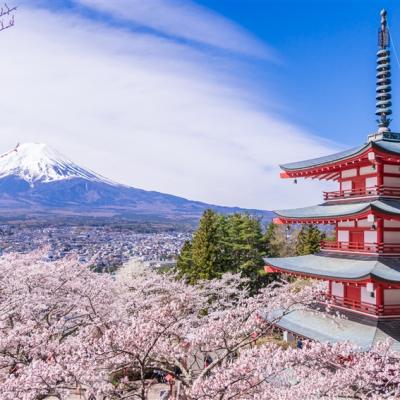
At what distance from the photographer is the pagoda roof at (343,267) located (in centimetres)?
1162

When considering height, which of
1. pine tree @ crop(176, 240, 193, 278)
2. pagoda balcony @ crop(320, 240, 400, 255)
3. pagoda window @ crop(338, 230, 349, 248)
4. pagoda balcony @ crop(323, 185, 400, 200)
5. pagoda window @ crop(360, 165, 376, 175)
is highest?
pagoda window @ crop(360, 165, 376, 175)

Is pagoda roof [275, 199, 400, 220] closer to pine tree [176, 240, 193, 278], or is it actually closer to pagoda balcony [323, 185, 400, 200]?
pagoda balcony [323, 185, 400, 200]

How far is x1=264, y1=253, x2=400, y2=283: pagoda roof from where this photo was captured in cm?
1162

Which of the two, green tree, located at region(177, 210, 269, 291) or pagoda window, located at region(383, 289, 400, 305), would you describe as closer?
pagoda window, located at region(383, 289, 400, 305)

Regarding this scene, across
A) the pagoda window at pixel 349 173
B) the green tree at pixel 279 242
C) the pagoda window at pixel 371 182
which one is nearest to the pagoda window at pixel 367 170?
the pagoda window at pixel 371 182

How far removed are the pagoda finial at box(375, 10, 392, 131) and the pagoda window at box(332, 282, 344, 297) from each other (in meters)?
5.69

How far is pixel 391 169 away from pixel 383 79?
400 centimetres

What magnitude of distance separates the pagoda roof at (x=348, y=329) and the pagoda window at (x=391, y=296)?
2.23ft

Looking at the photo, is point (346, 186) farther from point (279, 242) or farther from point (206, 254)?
point (279, 242)

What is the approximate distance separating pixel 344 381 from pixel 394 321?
4.96 m

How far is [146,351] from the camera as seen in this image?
6.27 m

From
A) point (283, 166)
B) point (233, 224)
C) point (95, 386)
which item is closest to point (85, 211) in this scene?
point (233, 224)

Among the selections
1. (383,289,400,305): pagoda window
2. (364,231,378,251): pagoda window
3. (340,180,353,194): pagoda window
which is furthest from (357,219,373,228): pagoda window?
(383,289,400,305): pagoda window

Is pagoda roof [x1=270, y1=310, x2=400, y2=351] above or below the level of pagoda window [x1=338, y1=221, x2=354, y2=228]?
below
